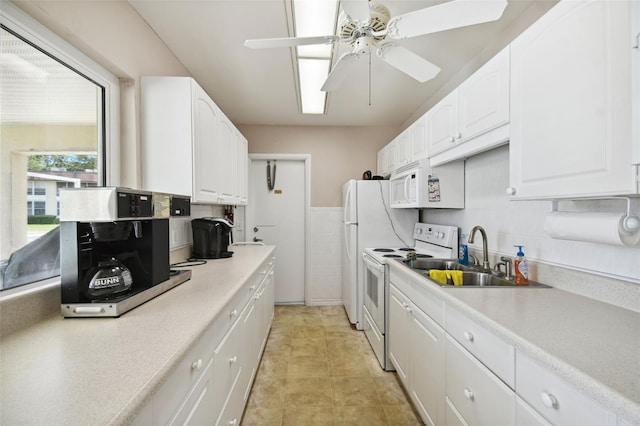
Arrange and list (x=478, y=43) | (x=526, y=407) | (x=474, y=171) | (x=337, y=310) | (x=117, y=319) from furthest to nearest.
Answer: (x=337, y=310) < (x=474, y=171) < (x=478, y=43) < (x=117, y=319) < (x=526, y=407)

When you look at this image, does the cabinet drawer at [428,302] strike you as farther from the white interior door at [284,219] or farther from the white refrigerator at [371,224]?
the white interior door at [284,219]

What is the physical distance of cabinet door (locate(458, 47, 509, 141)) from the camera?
135 cm

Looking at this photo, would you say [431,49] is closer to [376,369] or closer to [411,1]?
[411,1]

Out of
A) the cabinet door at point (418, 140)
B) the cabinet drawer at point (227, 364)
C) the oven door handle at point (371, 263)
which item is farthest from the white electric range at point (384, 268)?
the cabinet drawer at point (227, 364)

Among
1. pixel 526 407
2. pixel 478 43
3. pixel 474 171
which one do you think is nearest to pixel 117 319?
pixel 526 407

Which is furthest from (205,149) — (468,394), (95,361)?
(468,394)

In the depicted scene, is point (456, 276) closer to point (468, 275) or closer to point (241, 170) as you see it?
point (468, 275)

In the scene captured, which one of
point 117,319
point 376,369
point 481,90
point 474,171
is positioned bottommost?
point 376,369

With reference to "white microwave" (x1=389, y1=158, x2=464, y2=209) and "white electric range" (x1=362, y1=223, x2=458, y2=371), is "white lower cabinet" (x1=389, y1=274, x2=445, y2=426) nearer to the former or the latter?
"white electric range" (x1=362, y1=223, x2=458, y2=371)

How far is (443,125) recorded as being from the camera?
196 centimetres

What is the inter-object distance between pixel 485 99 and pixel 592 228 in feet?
2.69

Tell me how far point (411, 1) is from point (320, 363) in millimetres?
2674

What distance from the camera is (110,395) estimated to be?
599 millimetres

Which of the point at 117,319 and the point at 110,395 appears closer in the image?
the point at 110,395
